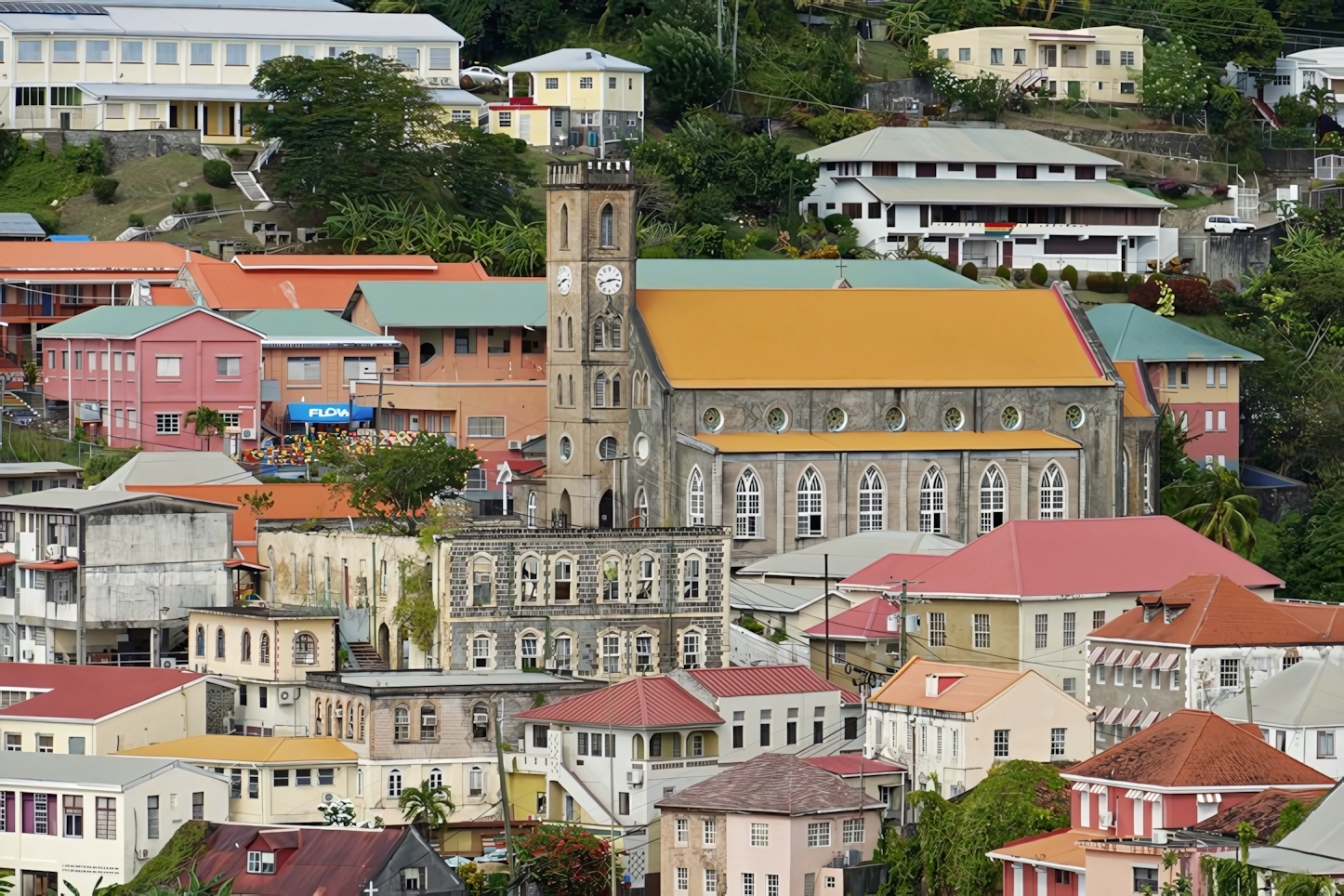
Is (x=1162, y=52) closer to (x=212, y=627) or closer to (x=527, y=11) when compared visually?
(x=527, y=11)

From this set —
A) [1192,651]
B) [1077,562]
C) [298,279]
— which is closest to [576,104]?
[298,279]

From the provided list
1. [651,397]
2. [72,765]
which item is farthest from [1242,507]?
[72,765]

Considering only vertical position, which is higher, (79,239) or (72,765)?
(79,239)

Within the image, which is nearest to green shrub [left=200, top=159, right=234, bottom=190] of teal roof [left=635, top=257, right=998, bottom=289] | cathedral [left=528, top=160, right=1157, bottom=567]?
teal roof [left=635, top=257, right=998, bottom=289]

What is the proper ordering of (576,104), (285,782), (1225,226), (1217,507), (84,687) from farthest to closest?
(576,104) → (1225,226) → (1217,507) → (84,687) → (285,782)

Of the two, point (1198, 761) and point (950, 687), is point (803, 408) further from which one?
point (1198, 761)

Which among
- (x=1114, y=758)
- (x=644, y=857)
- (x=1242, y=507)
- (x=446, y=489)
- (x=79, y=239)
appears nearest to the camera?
(x=1114, y=758)

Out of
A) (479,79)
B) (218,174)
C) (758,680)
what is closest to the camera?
(758,680)
